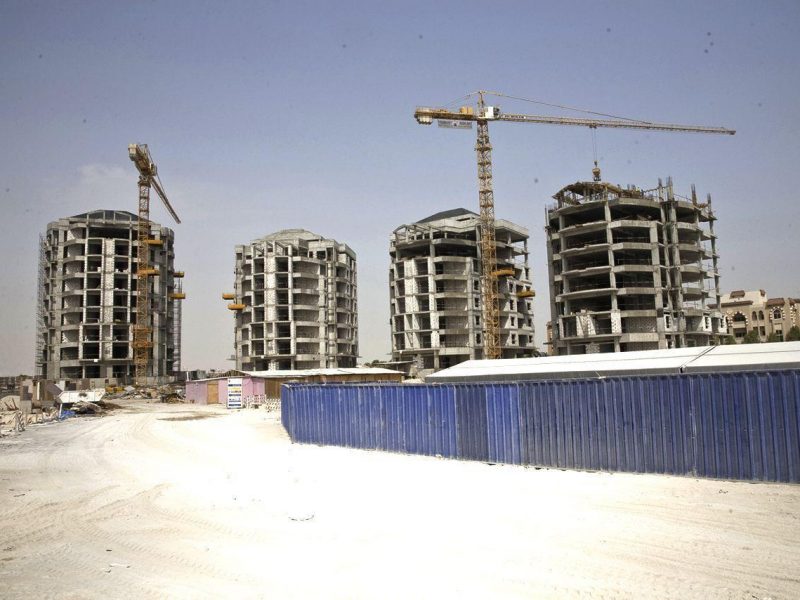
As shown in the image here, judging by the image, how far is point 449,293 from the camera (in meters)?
98.4

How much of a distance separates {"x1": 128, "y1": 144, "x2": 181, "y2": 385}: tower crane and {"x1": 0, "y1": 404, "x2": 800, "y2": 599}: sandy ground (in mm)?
86513

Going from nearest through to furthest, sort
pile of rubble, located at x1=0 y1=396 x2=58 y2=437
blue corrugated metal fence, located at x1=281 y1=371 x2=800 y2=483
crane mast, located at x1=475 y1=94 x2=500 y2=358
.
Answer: blue corrugated metal fence, located at x1=281 y1=371 x2=800 y2=483 < pile of rubble, located at x1=0 y1=396 x2=58 y2=437 < crane mast, located at x1=475 y1=94 x2=500 y2=358

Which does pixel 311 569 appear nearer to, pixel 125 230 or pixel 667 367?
pixel 667 367

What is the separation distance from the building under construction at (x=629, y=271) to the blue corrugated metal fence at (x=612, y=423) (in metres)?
61.3

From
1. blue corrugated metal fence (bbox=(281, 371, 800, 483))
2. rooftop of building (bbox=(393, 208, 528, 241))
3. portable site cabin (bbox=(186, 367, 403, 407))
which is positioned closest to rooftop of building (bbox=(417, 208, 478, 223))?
rooftop of building (bbox=(393, 208, 528, 241))

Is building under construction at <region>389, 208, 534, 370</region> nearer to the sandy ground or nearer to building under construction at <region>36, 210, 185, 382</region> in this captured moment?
building under construction at <region>36, 210, 185, 382</region>

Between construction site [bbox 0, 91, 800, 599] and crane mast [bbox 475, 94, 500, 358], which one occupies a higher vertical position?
crane mast [bbox 475, 94, 500, 358]

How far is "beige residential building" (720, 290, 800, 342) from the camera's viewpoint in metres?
112

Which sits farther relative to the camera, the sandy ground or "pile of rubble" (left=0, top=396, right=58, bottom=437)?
"pile of rubble" (left=0, top=396, right=58, bottom=437)

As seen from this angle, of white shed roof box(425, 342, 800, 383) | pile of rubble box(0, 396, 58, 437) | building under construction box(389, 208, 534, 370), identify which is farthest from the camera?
building under construction box(389, 208, 534, 370)

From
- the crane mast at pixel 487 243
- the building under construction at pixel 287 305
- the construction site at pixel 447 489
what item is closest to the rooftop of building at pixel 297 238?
the building under construction at pixel 287 305

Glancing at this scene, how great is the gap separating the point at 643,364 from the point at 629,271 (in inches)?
2310

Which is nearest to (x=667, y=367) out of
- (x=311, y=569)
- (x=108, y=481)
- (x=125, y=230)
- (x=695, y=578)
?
(x=695, y=578)

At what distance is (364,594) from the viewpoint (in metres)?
8.40
